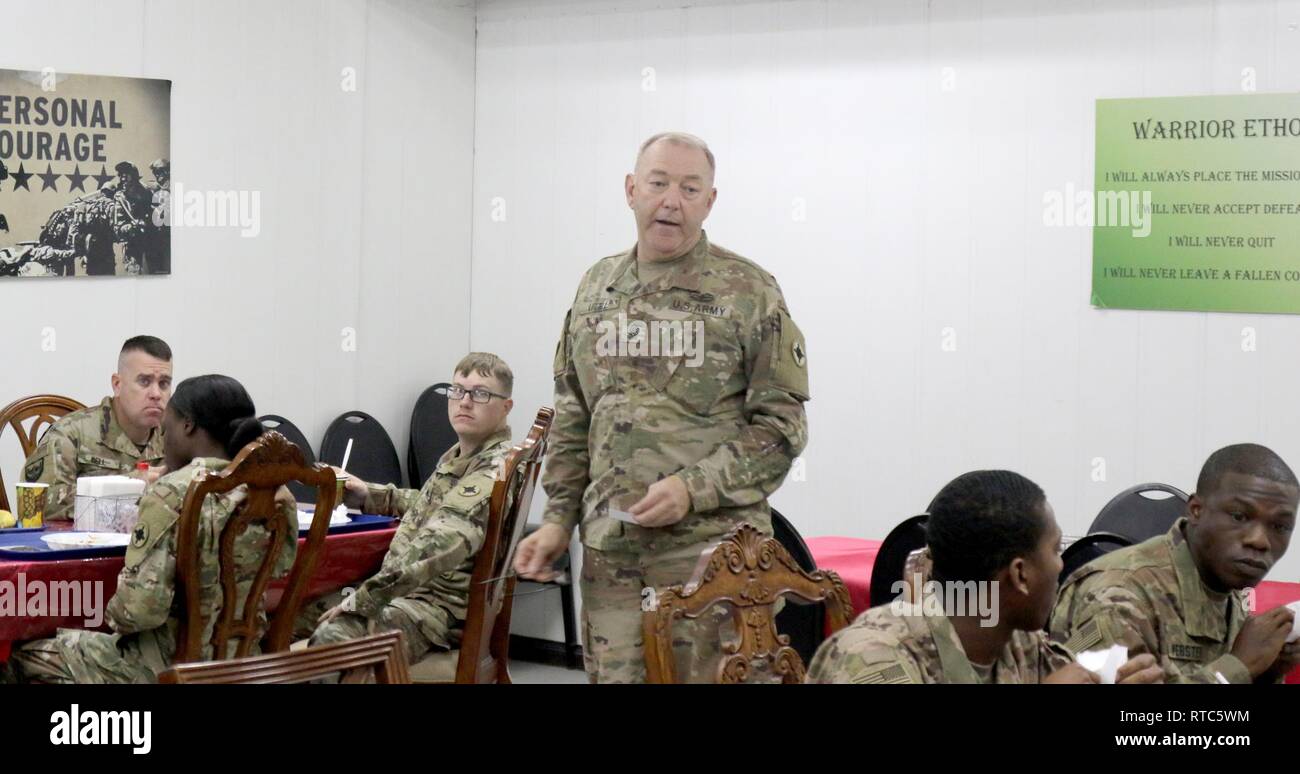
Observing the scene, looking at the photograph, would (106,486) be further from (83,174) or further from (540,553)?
(83,174)

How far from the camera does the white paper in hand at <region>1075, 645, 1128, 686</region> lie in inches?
79.7

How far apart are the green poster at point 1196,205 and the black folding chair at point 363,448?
299 centimetres

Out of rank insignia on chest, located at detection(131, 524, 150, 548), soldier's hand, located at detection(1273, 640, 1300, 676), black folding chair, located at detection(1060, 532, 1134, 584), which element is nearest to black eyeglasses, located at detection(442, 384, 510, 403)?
rank insignia on chest, located at detection(131, 524, 150, 548)

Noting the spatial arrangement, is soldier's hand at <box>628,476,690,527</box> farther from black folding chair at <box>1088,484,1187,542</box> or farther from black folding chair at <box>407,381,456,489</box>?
black folding chair at <box>407,381,456,489</box>

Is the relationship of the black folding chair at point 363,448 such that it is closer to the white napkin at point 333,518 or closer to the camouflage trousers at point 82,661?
the white napkin at point 333,518

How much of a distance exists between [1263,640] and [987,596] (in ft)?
2.64

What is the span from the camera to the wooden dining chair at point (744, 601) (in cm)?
219

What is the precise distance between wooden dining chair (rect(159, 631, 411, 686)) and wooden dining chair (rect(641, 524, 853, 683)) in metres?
0.41

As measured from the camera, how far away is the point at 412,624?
3895 millimetres

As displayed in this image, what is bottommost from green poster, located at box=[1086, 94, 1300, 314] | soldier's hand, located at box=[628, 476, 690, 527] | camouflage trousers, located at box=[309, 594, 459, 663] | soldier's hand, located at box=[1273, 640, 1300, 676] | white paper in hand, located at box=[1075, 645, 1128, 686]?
camouflage trousers, located at box=[309, 594, 459, 663]

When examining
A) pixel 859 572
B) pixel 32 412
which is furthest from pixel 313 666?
pixel 32 412

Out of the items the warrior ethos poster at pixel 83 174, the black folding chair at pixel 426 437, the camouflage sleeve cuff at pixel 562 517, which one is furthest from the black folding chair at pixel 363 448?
the camouflage sleeve cuff at pixel 562 517

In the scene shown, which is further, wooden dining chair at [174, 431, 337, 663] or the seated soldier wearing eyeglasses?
the seated soldier wearing eyeglasses
